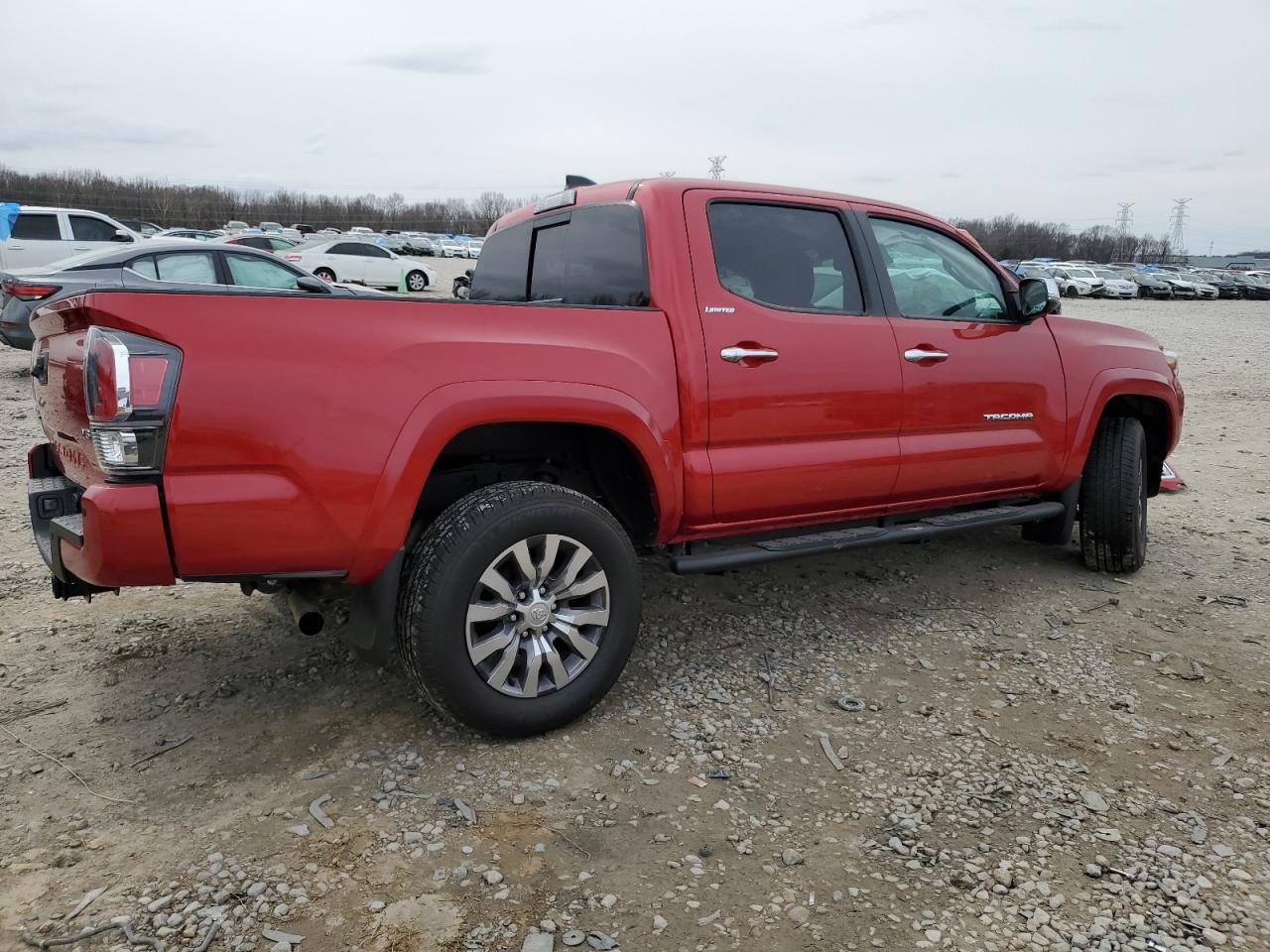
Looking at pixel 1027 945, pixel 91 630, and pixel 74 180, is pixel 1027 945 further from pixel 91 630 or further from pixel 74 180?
pixel 74 180

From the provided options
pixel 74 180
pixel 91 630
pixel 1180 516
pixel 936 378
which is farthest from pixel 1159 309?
pixel 74 180

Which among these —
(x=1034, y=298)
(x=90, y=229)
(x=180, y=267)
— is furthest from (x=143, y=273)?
(x=1034, y=298)

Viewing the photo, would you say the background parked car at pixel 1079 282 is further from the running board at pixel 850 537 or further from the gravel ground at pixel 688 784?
the gravel ground at pixel 688 784

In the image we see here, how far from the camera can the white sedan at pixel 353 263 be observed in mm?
23016

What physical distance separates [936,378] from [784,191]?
107cm

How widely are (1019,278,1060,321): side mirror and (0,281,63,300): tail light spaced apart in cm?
910

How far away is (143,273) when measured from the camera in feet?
33.0

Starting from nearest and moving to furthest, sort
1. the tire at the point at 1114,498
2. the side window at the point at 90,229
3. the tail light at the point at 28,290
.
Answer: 1. the tire at the point at 1114,498
2. the tail light at the point at 28,290
3. the side window at the point at 90,229

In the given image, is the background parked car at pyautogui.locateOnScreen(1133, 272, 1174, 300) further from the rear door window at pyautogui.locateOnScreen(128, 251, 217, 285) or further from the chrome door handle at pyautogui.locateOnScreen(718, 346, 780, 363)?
the chrome door handle at pyautogui.locateOnScreen(718, 346, 780, 363)

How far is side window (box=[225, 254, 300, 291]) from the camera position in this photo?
10.4 m

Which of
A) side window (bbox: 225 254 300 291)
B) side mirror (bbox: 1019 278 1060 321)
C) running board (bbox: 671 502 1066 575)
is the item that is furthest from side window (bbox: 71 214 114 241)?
side mirror (bbox: 1019 278 1060 321)

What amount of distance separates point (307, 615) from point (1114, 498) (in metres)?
4.14

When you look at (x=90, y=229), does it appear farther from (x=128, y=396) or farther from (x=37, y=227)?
(x=128, y=396)

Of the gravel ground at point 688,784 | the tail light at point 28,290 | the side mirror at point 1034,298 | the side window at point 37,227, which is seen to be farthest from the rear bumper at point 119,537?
the side window at point 37,227
